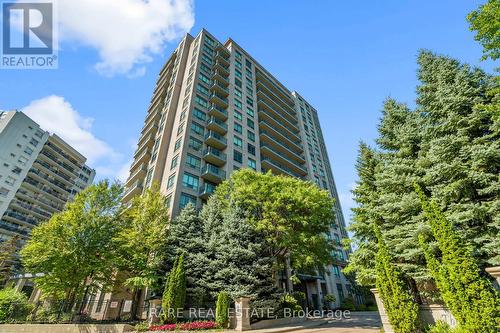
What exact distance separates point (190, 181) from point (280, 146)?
21.3 metres

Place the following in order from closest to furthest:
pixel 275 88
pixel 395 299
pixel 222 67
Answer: pixel 395 299 → pixel 222 67 → pixel 275 88

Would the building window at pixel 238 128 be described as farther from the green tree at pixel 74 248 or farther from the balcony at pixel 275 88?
the green tree at pixel 74 248

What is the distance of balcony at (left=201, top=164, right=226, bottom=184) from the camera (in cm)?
3217

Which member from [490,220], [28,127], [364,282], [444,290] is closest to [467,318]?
[444,290]

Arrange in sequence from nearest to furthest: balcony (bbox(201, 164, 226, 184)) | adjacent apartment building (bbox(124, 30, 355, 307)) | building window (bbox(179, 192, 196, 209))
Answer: building window (bbox(179, 192, 196, 209)) → balcony (bbox(201, 164, 226, 184)) → adjacent apartment building (bbox(124, 30, 355, 307))

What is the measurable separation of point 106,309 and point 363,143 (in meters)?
29.0

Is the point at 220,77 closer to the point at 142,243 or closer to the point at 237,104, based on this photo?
the point at 237,104

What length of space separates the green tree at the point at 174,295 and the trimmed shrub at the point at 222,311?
10.2 feet

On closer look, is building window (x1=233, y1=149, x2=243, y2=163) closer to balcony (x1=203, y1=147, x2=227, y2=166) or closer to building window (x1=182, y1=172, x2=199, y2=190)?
balcony (x1=203, y1=147, x2=227, y2=166)

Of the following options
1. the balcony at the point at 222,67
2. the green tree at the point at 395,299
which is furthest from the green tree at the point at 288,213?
the balcony at the point at 222,67

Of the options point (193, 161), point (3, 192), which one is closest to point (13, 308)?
point (193, 161)

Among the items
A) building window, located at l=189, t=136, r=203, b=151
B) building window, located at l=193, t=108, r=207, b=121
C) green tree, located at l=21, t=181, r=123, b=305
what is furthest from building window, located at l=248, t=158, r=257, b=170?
green tree, located at l=21, t=181, r=123, b=305

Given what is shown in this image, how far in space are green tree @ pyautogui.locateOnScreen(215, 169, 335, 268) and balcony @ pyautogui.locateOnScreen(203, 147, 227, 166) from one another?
10310 mm

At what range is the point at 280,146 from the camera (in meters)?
46.5
